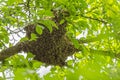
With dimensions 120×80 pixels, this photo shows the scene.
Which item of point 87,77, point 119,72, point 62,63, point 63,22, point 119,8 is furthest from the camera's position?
point 62,63

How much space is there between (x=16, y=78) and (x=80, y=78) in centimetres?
13

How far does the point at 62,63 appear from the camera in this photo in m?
3.38

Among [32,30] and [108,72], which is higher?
[108,72]

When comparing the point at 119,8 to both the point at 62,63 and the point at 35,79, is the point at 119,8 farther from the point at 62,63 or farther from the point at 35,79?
the point at 35,79

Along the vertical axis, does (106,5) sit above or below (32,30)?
above

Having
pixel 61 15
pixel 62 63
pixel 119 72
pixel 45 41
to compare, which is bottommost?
pixel 62 63

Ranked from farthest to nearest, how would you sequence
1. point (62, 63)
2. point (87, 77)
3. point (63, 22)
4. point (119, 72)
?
point (62, 63) < point (63, 22) < point (119, 72) < point (87, 77)

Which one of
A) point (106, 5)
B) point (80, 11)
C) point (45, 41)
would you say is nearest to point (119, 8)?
point (106, 5)

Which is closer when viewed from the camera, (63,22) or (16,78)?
(16,78)

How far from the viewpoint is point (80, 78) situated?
0.66 metres

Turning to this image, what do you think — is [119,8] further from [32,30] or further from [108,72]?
[108,72]

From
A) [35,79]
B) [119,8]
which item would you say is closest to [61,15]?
[119,8]

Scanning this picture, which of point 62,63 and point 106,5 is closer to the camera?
point 106,5

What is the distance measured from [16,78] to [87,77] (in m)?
0.13
